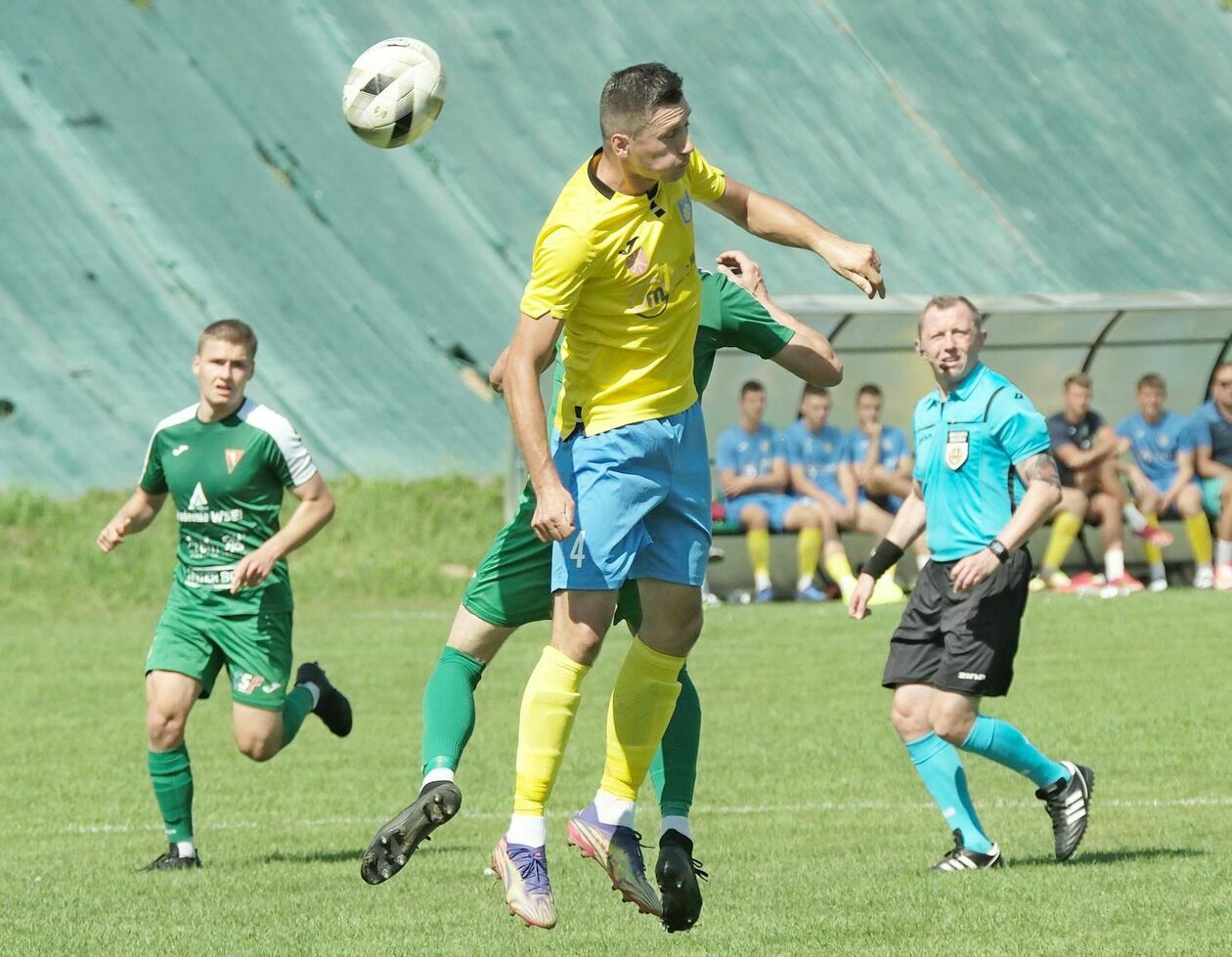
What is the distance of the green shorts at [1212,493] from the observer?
57.9 feet

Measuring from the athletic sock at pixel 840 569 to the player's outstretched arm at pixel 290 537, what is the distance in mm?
9108

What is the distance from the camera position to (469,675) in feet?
19.5

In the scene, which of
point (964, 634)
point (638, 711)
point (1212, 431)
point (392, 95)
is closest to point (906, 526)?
point (964, 634)

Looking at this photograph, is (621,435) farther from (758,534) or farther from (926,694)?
(758,534)

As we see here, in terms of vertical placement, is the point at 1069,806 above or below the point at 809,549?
below

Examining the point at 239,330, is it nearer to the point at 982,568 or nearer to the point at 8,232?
the point at 982,568

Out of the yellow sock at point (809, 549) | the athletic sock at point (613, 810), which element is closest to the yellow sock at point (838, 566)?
the yellow sock at point (809, 549)

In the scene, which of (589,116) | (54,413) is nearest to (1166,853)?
(54,413)

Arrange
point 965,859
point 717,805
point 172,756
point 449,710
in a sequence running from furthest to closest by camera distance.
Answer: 1. point 717,805
2. point 172,756
3. point 965,859
4. point 449,710

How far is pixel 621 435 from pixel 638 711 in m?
0.81

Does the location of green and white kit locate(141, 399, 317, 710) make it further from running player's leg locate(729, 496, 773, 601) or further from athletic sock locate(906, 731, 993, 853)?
running player's leg locate(729, 496, 773, 601)

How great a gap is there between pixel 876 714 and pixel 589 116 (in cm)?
1565

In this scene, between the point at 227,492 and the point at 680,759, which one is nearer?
the point at 680,759

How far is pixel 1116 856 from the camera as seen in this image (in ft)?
24.2
